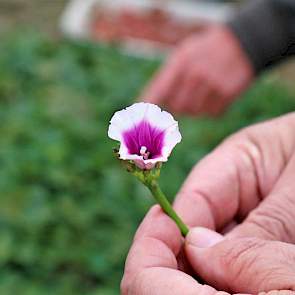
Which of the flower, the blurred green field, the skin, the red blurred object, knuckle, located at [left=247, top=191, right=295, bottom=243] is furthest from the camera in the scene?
the red blurred object

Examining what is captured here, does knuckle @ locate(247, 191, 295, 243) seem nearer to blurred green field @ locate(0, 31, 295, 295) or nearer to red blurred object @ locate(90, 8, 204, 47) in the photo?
blurred green field @ locate(0, 31, 295, 295)

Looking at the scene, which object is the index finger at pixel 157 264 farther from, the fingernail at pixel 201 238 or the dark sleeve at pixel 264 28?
the dark sleeve at pixel 264 28

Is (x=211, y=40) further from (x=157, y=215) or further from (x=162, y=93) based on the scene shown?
(x=157, y=215)

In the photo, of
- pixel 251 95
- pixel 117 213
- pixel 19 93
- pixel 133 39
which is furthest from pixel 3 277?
pixel 133 39

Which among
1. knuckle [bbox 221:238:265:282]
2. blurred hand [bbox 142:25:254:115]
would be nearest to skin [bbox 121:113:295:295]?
knuckle [bbox 221:238:265:282]

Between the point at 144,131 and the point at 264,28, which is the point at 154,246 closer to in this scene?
the point at 144,131

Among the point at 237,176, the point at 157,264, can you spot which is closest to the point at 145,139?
the point at 157,264

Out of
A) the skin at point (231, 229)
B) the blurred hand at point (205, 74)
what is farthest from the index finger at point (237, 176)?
the blurred hand at point (205, 74)
